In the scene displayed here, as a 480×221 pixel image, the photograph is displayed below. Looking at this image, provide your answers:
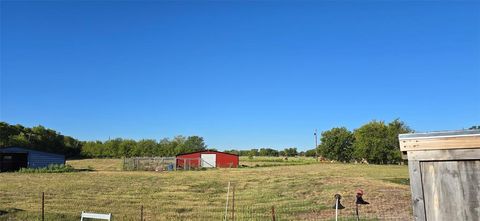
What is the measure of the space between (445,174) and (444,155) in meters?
0.20

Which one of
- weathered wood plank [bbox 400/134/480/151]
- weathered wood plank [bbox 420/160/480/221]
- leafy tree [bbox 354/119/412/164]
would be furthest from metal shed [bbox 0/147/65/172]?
weathered wood plank [bbox 420/160/480/221]

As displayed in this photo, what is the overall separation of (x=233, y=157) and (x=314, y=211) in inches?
2193

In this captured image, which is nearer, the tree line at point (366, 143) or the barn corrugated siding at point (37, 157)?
the barn corrugated siding at point (37, 157)

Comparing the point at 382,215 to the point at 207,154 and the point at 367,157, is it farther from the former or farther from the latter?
the point at 367,157

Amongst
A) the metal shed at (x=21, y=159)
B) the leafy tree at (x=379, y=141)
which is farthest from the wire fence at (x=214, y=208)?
the leafy tree at (x=379, y=141)

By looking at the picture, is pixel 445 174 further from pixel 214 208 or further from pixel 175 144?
pixel 175 144

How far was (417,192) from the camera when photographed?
→ 4.42 m

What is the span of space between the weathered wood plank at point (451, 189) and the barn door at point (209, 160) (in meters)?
65.6

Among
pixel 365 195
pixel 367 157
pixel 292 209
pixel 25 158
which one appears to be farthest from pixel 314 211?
pixel 367 157

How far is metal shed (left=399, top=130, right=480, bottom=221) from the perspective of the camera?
4141 mm

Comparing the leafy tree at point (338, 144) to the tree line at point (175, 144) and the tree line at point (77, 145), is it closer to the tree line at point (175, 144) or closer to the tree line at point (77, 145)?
the tree line at point (175, 144)

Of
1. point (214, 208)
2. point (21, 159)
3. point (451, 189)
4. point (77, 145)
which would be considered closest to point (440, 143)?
point (451, 189)

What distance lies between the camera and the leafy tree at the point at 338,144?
270ft

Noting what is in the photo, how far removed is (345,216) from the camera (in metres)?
13.8
